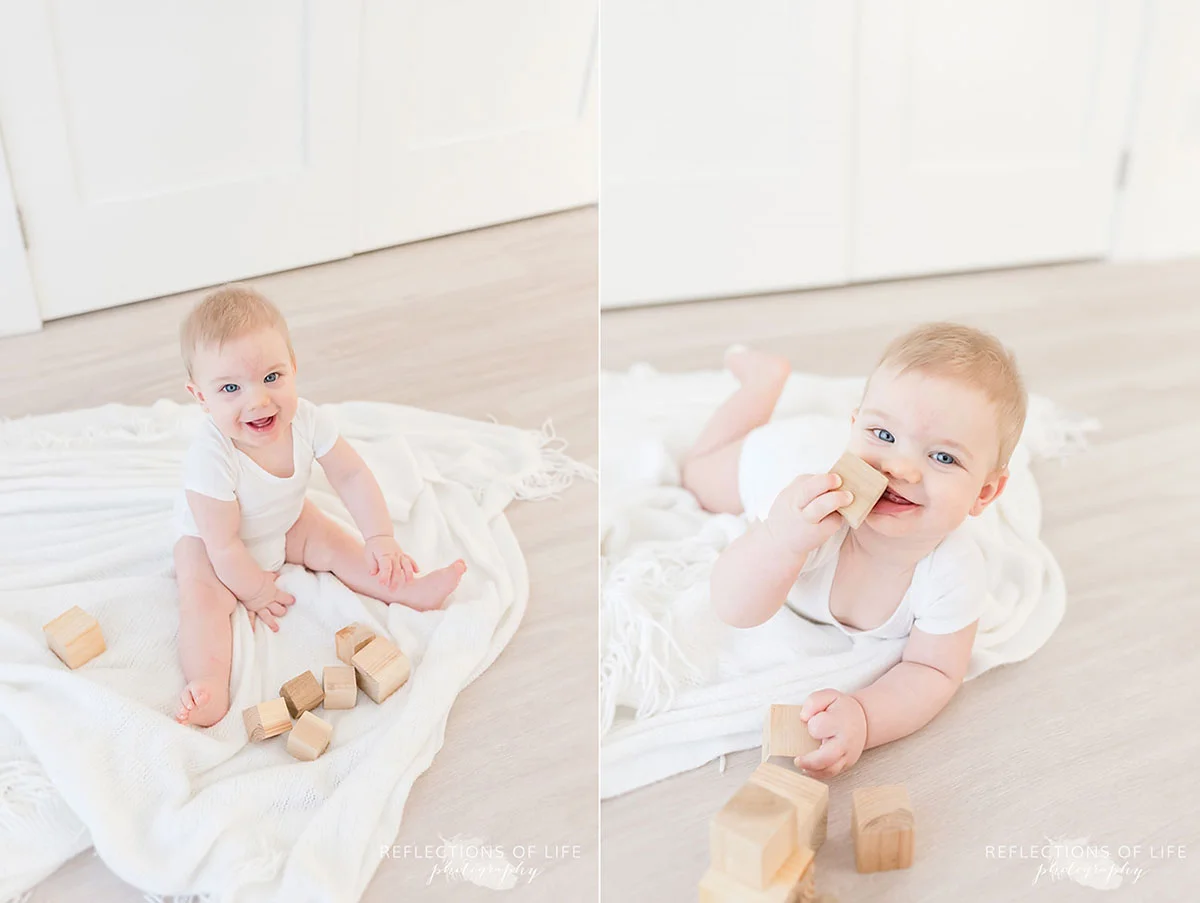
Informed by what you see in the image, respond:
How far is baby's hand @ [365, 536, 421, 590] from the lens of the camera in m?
1.22

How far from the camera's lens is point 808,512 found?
97 cm

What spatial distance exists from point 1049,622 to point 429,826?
676 mm

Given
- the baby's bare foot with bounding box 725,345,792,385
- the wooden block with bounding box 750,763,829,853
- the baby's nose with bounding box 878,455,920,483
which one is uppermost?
the baby's nose with bounding box 878,455,920,483

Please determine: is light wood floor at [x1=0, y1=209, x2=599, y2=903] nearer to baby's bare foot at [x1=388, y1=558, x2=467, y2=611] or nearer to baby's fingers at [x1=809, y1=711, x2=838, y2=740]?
baby's bare foot at [x1=388, y1=558, x2=467, y2=611]

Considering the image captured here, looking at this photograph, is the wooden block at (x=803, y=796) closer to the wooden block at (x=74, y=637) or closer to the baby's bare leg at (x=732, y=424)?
the baby's bare leg at (x=732, y=424)

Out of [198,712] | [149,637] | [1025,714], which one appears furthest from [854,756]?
[149,637]

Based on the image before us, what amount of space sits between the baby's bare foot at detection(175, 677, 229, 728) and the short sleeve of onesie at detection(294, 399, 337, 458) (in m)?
0.27

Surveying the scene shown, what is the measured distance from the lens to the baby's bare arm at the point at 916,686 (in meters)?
1.03

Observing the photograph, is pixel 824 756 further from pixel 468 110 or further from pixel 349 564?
pixel 468 110

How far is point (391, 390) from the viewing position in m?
1.65

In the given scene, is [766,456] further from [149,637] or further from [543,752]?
[149,637]

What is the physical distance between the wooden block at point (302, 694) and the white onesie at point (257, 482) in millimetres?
185

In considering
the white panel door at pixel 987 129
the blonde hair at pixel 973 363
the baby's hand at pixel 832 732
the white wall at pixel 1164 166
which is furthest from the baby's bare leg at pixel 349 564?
the white wall at pixel 1164 166

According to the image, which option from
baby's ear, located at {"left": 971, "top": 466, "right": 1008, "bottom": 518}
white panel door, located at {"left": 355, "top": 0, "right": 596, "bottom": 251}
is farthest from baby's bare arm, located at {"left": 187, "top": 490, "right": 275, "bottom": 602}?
white panel door, located at {"left": 355, "top": 0, "right": 596, "bottom": 251}
